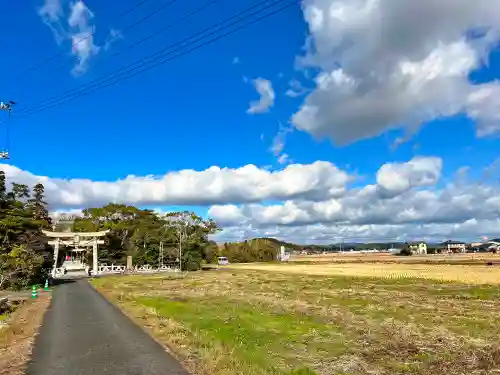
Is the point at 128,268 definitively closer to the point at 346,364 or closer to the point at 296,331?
the point at 296,331

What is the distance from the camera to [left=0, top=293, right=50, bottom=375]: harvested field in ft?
40.5

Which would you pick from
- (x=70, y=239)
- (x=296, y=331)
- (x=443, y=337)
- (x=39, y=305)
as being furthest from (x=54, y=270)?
(x=443, y=337)

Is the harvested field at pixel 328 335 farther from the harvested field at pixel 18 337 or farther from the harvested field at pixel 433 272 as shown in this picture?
the harvested field at pixel 433 272

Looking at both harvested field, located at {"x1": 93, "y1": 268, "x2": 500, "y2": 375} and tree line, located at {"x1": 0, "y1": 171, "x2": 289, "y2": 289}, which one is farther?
tree line, located at {"x1": 0, "y1": 171, "x2": 289, "y2": 289}

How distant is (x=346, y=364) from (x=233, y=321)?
9022 millimetres

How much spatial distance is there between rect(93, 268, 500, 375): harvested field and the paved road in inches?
30.6

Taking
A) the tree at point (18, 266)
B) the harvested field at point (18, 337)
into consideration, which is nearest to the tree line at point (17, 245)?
the tree at point (18, 266)

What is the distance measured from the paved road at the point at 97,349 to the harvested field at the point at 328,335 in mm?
776

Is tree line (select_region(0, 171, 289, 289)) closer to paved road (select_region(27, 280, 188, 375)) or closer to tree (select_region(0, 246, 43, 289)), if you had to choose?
tree (select_region(0, 246, 43, 289))

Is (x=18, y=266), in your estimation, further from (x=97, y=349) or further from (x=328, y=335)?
(x=328, y=335)

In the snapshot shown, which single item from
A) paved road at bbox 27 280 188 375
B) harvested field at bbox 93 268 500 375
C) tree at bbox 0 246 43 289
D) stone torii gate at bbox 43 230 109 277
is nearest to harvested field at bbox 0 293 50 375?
paved road at bbox 27 280 188 375

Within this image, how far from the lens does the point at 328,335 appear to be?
57.2ft

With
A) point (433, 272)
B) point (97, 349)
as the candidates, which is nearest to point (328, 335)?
point (97, 349)

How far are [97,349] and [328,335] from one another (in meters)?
9.04
